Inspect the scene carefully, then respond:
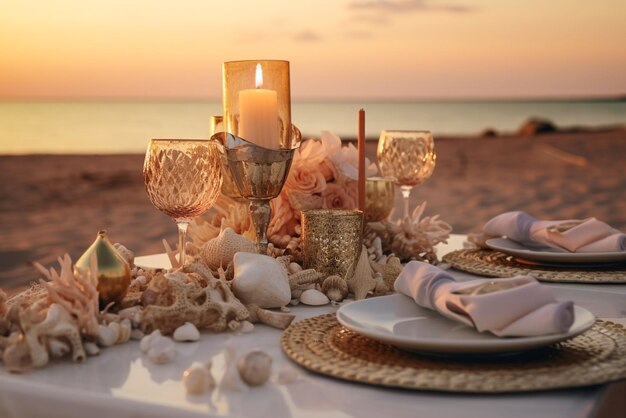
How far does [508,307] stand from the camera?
0.92m

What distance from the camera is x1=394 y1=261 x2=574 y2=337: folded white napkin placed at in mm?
903

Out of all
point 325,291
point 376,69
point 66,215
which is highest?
point 376,69

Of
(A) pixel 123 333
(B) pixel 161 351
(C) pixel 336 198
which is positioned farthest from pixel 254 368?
(C) pixel 336 198

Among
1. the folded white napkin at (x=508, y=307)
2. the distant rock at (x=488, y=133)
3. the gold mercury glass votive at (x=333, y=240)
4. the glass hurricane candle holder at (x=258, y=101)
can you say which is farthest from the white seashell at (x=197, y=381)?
the distant rock at (x=488, y=133)

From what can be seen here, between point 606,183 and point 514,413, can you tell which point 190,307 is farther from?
point 606,183

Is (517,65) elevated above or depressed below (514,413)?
above

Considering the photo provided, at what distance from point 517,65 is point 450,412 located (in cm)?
1719

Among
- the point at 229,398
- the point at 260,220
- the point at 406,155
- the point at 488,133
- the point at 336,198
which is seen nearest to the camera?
the point at 229,398

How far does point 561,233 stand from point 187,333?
35.8 inches

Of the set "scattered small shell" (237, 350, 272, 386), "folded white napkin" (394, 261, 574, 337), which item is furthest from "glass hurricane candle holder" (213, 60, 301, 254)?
"scattered small shell" (237, 350, 272, 386)

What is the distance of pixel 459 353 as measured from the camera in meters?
0.92

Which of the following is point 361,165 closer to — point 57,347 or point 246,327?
point 246,327

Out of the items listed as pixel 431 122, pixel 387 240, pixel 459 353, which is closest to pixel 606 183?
pixel 387 240

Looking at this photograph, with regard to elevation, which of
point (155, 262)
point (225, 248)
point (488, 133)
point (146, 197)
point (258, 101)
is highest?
point (258, 101)
